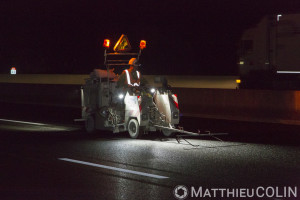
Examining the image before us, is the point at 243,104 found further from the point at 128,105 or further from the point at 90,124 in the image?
the point at 128,105

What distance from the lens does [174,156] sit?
1202cm

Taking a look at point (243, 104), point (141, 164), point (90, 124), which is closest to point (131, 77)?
point (90, 124)

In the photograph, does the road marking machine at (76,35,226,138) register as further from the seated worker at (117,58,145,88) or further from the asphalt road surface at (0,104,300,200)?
the asphalt road surface at (0,104,300,200)

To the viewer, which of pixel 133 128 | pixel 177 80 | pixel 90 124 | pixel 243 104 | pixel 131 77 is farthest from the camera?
pixel 177 80

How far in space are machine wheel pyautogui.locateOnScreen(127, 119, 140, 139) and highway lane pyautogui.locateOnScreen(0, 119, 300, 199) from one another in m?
0.24

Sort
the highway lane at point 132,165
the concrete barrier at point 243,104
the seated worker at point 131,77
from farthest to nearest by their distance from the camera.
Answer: the concrete barrier at point 243,104
the seated worker at point 131,77
the highway lane at point 132,165

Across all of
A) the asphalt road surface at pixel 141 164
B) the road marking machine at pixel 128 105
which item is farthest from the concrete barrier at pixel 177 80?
the asphalt road surface at pixel 141 164

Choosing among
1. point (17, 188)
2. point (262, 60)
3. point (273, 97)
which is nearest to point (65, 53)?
point (262, 60)

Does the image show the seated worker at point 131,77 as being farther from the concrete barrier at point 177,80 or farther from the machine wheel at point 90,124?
the concrete barrier at point 177,80

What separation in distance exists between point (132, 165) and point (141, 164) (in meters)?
0.19

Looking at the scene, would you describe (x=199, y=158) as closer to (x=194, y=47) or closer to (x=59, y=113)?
(x=59, y=113)

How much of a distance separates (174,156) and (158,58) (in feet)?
175

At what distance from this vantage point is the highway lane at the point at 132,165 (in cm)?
884

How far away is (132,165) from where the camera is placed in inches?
430
